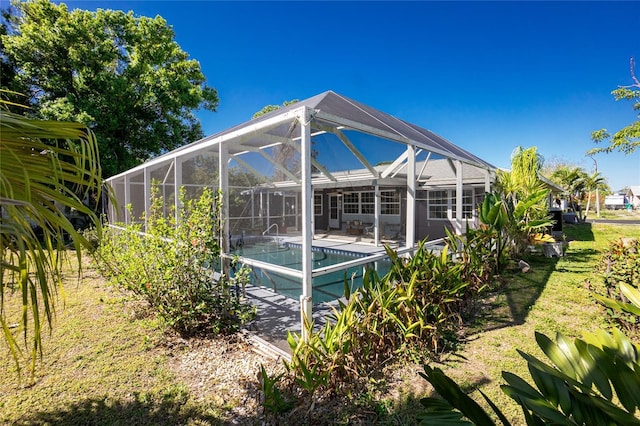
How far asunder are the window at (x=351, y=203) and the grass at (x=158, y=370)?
1252cm

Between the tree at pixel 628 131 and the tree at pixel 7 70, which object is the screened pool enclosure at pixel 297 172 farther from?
the tree at pixel 7 70

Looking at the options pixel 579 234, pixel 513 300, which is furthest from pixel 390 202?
pixel 513 300

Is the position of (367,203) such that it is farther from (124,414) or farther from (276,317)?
(124,414)

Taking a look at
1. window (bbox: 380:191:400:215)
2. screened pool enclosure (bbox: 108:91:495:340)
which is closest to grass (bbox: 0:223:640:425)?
screened pool enclosure (bbox: 108:91:495:340)

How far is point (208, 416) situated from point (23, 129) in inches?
115

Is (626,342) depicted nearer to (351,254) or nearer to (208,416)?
(208,416)

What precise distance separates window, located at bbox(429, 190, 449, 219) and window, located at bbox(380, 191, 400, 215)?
186 cm

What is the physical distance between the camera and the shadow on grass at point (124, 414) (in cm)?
289

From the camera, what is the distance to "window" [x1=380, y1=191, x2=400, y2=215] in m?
16.3

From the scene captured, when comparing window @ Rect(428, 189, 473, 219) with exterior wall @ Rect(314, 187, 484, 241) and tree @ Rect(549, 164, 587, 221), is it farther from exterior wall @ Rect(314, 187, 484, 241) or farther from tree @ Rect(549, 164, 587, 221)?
tree @ Rect(549, 164, 587, 221)

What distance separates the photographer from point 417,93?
21.0 meters

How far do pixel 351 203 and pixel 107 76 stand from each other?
50.3ft

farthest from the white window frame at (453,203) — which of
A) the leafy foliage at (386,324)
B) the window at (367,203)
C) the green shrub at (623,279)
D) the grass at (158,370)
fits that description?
the leafy foliage at (386,324)

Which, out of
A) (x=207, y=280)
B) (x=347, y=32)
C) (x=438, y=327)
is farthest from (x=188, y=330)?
(x=347, y=32)
